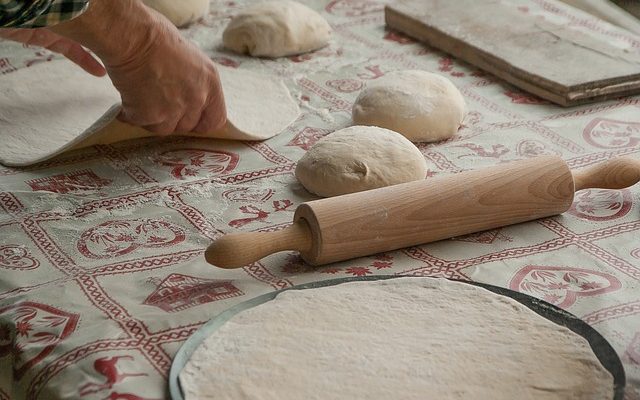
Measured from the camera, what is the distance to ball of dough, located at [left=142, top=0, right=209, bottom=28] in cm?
276

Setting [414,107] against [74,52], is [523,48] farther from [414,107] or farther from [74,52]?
[74,52]

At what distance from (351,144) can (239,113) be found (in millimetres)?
484

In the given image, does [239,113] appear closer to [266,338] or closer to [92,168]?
[92,168]

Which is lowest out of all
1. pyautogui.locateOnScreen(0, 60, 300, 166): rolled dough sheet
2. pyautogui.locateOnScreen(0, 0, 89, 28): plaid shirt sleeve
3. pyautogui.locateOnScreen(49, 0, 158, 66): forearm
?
pyautogui.locateOnScreen(0, 60, 300, 166): rolled dough sheet

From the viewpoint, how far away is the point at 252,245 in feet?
4.97

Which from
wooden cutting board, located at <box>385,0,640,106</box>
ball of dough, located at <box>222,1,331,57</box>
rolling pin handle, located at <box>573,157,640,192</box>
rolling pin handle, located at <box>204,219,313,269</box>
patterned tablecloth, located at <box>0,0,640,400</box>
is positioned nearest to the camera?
patterned tablecloth, located at <box>0,0,640,400</box>

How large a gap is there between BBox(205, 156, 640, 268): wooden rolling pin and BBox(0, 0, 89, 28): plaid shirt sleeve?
1.53 feet

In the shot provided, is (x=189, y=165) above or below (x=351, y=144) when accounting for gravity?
below

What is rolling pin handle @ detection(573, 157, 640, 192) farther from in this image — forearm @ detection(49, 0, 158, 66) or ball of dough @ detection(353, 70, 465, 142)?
forearm @ detection(49, 0, 158, 66)

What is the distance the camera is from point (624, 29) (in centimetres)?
276

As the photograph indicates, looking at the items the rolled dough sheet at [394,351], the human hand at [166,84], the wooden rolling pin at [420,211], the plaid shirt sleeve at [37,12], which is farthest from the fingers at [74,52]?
the rolled dough sheet at [394,351]

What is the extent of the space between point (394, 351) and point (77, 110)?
4.16ft

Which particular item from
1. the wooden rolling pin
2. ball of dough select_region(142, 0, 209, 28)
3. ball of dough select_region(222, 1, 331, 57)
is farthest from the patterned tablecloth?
ball of dough select_region(142, 0, 209, 28)

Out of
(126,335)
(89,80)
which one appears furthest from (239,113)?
(126,335)
